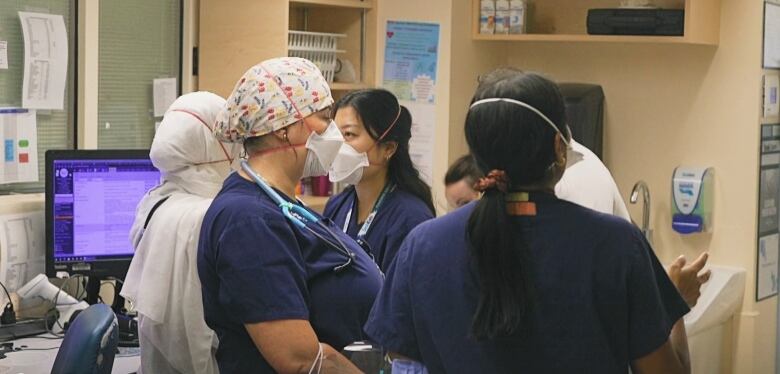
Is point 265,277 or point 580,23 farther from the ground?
point 580,23

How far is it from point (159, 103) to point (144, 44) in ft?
0.69

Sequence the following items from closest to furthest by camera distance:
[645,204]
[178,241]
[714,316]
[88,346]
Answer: [88,346] → [178,241] → [714,316] → [645,204]

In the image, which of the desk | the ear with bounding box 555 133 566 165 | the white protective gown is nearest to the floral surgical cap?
the ear with bounding box 555 133 566 165

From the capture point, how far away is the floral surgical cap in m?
2.09

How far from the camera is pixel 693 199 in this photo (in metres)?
4.05

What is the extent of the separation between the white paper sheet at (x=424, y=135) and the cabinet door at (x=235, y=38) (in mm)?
663

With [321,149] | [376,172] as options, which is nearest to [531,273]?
[321,149]

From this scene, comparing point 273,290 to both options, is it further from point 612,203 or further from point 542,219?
point 612,203

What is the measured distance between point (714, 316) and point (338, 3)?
70.3 inches

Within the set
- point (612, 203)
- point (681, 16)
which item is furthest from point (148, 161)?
point (681, 16)

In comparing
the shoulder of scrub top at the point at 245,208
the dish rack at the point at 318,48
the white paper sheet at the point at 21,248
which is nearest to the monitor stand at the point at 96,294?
the white paper sheet at the point at 21,248

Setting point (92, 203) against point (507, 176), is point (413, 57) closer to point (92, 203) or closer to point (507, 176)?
point (92, 203)

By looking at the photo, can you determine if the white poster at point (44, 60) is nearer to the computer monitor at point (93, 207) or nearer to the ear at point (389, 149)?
the computer monitor at point (93, 207)

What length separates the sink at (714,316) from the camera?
12.8 feet
